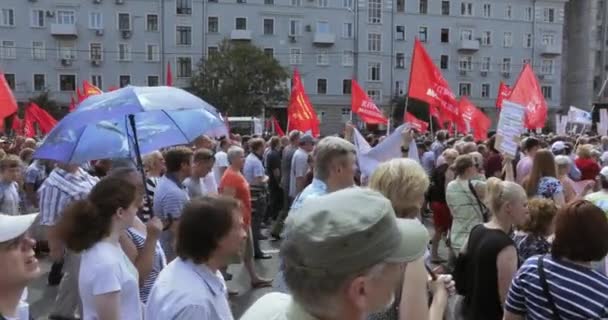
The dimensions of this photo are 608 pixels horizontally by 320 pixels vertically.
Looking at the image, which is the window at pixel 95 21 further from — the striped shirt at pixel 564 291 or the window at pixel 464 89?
the striped shirt at pixel 564 291

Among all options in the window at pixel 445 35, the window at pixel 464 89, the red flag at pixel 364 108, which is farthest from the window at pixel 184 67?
the red flag at pixel 364 108

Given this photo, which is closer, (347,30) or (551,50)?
(347,30)

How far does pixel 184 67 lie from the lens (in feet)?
205

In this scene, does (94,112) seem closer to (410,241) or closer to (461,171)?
(410,241)

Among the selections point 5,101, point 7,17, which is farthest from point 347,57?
point 5,101

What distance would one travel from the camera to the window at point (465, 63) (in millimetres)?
69125

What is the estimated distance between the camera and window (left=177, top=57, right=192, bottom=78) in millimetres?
62000

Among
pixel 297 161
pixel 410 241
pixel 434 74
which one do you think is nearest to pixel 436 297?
pixel 410 241

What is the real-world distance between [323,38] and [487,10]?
61.8 feet

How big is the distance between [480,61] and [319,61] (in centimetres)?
1756

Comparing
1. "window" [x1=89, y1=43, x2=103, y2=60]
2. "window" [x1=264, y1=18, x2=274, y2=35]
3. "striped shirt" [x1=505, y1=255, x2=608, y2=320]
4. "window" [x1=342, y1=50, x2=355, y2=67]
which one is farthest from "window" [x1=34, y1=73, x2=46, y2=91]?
"striped shirt" [x1=505, y1=255, x2=608, y2=320]

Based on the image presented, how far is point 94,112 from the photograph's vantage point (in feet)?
15.9

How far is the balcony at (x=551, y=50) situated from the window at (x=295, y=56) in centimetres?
2709

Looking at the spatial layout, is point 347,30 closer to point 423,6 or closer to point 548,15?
point 423,6
